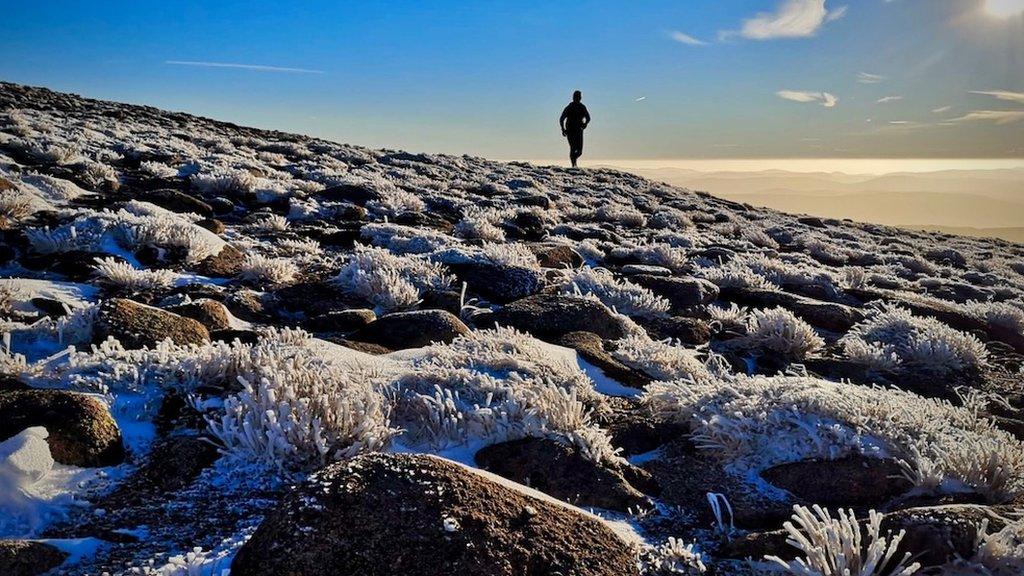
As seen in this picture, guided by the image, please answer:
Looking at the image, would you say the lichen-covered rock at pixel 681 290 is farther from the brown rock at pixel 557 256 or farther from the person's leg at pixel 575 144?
the person's leg at pixel 575 144

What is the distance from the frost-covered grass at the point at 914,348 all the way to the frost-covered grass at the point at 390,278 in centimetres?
353

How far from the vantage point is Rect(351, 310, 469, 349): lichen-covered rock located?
13.4ft

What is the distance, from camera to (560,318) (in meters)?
4.78

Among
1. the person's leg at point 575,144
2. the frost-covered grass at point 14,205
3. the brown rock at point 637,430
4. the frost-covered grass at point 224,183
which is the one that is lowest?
the brown rock at point 637,430

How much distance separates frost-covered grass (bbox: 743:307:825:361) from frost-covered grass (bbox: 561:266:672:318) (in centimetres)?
81

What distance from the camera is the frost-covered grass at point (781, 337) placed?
512 cm

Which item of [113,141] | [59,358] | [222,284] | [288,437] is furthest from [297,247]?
[113,141]

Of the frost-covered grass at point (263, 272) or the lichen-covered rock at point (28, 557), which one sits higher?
the frost-covered grass at point (263, 272)

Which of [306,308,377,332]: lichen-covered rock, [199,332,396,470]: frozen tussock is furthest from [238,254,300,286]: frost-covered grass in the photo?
[199,332,396,470]: frozen tussock

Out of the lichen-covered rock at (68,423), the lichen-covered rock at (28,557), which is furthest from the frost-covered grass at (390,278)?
the lichen-covered rock at (28,557)

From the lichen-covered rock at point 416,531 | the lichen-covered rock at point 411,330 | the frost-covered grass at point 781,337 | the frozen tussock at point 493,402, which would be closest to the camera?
the lichen-covered rock at point 416,531

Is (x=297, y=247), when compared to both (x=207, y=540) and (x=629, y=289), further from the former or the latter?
(x=207, y=540)

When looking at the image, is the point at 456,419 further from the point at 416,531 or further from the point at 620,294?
the point at 620,294

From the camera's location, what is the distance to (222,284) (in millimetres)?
5199
